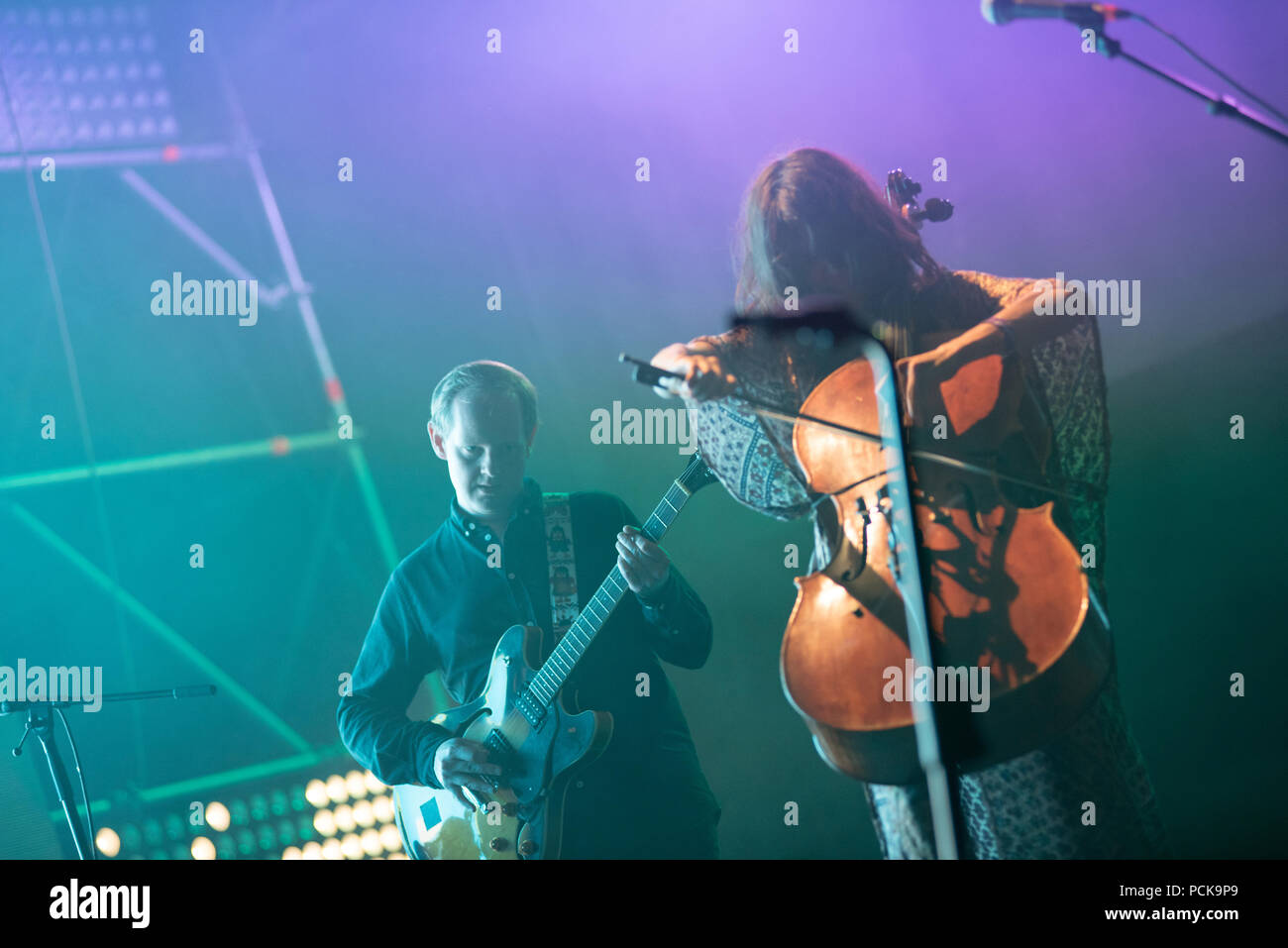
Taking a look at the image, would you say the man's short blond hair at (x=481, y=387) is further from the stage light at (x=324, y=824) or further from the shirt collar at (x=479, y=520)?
the stage light at (x=324, y=824)

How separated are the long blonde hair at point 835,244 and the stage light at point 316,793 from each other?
6.14ft

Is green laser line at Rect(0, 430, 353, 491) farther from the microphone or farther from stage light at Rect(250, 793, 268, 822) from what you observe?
the microphone

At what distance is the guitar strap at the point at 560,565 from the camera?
2.38m

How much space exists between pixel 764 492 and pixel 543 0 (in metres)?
1.66

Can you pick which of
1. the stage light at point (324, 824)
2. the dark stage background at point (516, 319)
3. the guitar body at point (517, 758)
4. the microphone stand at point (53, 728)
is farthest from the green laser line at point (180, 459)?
the stage light at point (324, 824)

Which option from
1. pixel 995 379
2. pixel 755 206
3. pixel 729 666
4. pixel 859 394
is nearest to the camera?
pixel 995 379

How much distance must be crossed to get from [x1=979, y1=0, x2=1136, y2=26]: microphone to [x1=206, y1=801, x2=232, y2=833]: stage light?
2.78 meters

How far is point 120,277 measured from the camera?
2.94 meters

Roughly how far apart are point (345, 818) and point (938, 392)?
6.95 feet

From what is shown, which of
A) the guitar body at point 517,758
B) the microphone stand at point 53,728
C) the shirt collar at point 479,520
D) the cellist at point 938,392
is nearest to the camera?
the cellist at point 938,392

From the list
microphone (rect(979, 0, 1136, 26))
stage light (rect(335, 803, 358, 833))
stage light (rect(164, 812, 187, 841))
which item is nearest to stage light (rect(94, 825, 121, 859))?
stage light (rect(164, 812, 187, 841))

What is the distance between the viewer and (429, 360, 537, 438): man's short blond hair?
8.42ft
